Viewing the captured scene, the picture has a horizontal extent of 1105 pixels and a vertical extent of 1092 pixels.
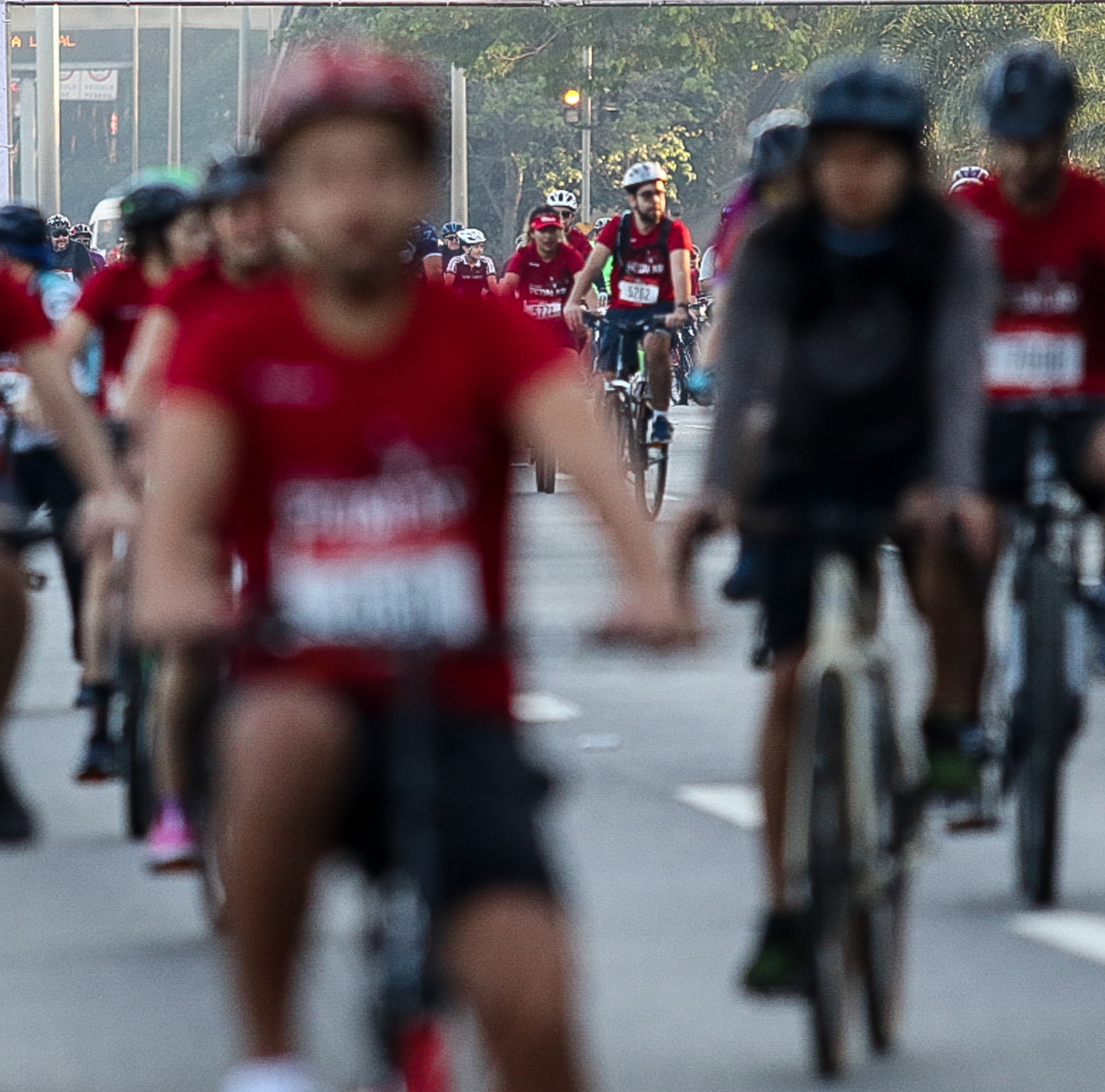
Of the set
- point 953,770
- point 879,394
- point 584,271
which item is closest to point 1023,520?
point 953,770

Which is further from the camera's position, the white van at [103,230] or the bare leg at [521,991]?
the white van at [103,230]

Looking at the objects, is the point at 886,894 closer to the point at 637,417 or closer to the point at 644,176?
the point at 644,176

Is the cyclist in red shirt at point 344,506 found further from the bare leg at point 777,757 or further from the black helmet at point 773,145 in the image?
the black helmet at point 773,145

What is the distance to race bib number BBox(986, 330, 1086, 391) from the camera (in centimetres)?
778

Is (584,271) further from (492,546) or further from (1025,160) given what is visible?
(492,546)

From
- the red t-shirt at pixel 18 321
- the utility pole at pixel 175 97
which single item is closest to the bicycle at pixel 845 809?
the red t-shirt at pixel 18 321

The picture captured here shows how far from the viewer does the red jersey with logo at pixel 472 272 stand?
25312mm

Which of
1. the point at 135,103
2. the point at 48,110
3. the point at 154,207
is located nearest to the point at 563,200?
the point at 154,207

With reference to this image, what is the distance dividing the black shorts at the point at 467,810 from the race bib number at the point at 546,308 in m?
17.8

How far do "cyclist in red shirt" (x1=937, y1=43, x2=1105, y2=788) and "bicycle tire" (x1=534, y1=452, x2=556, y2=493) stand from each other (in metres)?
13.6

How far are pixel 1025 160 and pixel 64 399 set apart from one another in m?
2.21

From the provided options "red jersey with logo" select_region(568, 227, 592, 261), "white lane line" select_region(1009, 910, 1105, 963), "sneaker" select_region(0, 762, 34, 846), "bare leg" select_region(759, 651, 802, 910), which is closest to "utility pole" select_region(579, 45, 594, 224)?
"red jersey with logo" select_region(568, 227, 592, 261)

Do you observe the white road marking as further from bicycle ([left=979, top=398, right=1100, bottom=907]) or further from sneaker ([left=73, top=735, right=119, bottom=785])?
bicycle ([left=979, top=398, right=1100, bottom=907])

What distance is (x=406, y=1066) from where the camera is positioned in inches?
143
